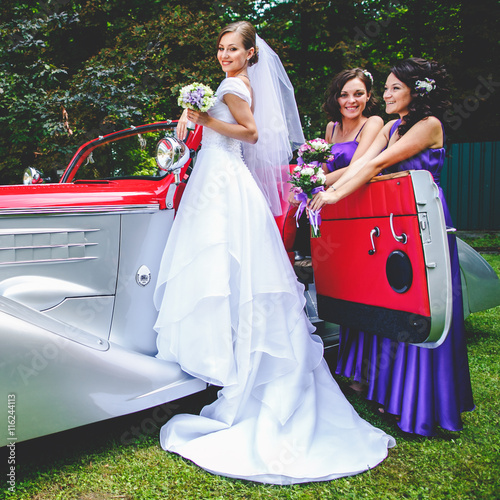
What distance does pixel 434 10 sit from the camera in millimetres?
12156

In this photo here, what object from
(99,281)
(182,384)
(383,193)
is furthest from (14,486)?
(383,193)

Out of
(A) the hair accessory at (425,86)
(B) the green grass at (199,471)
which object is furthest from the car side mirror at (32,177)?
(A) the hair accessory at (425,86)

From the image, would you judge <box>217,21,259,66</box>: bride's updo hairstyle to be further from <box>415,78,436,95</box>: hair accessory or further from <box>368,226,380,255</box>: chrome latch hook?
<box>368,226,380,255</box>: chrome latch hook

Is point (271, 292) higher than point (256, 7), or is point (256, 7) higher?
point (256, 7)

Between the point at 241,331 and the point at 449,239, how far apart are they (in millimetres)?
1229

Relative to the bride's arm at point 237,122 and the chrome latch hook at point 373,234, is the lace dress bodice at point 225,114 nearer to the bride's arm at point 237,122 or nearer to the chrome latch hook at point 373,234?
the bride's arm at point 237,122

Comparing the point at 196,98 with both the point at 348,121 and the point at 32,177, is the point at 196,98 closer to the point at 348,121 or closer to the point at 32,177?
the point at 348,121

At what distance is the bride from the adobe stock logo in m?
9.26

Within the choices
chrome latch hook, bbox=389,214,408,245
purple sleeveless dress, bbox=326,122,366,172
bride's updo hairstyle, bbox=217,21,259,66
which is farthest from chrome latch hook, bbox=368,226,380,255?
bride's updo hairstyle, bbox=217,21,259,66

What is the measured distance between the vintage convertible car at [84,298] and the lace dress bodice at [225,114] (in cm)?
18

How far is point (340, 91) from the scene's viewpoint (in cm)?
306

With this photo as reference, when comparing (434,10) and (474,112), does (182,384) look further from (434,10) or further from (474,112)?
(434,10)

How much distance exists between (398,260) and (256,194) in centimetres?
90

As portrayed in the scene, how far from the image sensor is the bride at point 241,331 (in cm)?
223
